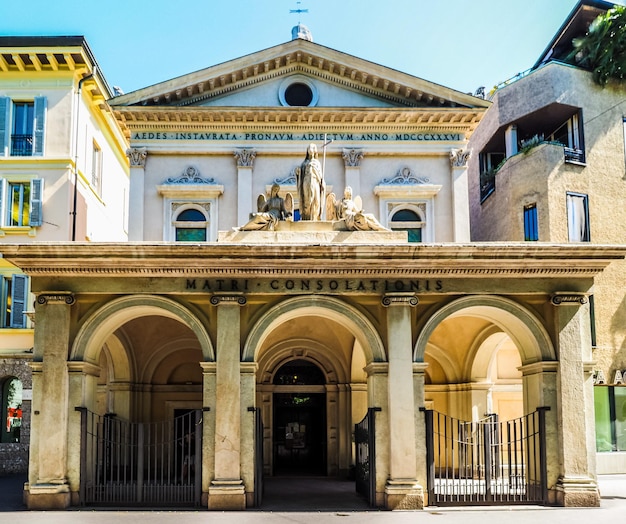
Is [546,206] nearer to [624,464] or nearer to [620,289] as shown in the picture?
[620,289]

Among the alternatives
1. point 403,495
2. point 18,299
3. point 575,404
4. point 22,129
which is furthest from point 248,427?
point 22,129

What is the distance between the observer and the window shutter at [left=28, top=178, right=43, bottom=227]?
2595 cm

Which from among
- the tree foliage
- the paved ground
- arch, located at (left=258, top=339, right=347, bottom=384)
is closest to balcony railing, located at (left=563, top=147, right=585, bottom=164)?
the tree foliage

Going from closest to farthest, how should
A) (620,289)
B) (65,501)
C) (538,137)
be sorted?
(65,501) → (620,289) → (538,137)

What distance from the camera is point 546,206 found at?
86.8 ft

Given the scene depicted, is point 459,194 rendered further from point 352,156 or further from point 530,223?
point 352,156

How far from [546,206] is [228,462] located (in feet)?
51.3

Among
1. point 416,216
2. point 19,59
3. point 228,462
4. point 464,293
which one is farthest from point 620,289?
point 19,59

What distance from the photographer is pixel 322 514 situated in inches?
599

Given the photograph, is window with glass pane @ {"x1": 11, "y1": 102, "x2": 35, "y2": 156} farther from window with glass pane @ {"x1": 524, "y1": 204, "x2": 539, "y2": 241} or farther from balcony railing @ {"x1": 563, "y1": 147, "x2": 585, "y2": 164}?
balcony railing @ {"x1": 563, "y1": 147, "x2": 585, "y2": 164}

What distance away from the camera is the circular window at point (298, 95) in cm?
2600

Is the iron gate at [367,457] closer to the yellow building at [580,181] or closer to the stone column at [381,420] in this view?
the stone column at [381,420]

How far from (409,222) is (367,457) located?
10.5 meters

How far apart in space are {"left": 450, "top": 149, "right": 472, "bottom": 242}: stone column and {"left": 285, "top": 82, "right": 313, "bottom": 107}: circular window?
16.9ft
